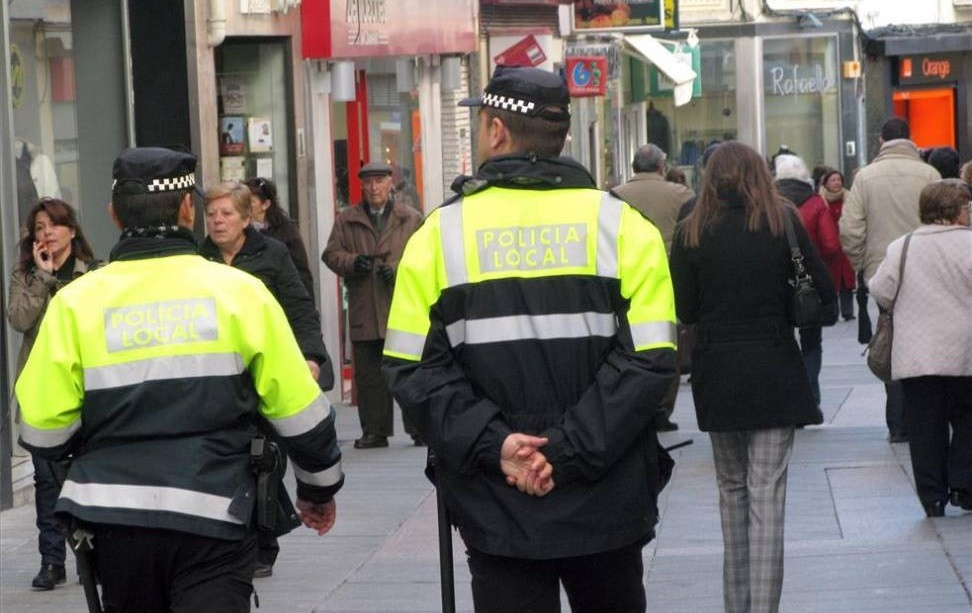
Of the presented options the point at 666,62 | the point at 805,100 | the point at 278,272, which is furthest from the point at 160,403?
the point at 805,100

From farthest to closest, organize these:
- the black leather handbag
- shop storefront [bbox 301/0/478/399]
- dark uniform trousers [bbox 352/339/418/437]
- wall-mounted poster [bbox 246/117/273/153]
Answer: shop storefront [bbox 301/0/478/399]
wall-mounted poster [bbox 246/117/273/153]
dark uniform trousers [bbox 352/339/418/437]
the black leather handbag

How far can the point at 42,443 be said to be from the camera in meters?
4.80

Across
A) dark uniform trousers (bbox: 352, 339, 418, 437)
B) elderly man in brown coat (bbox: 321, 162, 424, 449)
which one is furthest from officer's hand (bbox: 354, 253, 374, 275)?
dark uniform trousers (bbox: 352, 339, 418, 437)

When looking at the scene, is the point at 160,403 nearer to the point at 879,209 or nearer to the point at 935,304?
the point at 935,304

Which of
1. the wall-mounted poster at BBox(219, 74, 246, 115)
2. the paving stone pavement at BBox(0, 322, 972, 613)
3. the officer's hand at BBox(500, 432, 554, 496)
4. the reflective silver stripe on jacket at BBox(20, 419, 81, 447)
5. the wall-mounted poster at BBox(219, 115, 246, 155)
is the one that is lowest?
the paving stone pavement at BBox(0, 322, 972, 613)

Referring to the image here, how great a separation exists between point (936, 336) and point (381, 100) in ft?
34.3

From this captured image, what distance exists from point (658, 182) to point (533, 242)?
9.83 metres

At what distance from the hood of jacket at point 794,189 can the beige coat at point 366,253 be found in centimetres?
274

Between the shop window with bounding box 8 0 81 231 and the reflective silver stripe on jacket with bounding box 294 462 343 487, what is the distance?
6.78m

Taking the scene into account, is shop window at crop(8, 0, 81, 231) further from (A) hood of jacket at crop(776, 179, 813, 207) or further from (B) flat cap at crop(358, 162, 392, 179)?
(A) hood of jacket at crop(776, 179, 813, 207)

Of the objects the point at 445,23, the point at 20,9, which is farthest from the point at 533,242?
the point at 445,23

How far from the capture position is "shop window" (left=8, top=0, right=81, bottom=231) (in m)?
11.8

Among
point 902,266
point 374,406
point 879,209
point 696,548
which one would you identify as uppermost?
point 879,209

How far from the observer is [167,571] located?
4.75 meters
